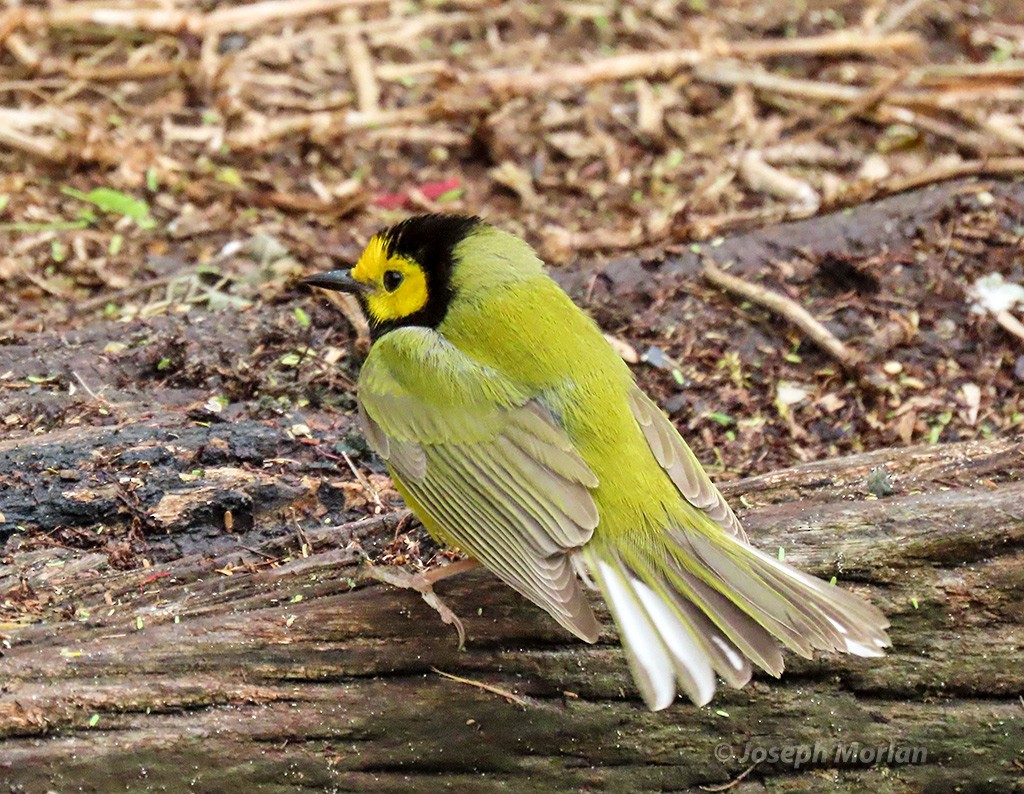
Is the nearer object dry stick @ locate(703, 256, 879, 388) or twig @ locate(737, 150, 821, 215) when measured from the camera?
dry stick @ locate(703, 256, 879, 388)

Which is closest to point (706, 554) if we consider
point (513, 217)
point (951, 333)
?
point (951, 333)

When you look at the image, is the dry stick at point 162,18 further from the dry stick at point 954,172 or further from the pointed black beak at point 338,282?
the dry stick at point 954,172

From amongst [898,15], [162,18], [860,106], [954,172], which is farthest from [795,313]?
[162,18]

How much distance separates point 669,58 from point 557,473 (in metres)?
5.27

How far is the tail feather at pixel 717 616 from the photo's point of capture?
3.16 m

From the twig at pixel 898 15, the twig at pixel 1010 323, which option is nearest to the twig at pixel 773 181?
the twig at pixel 1010 323

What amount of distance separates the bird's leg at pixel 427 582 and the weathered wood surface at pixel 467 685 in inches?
1.4

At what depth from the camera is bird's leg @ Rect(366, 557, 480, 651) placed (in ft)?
11.3

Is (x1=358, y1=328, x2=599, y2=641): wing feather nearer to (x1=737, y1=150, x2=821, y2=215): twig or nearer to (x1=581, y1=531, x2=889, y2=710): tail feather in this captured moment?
(x1=581, y1=531, x2=889, y2=710): tail feather

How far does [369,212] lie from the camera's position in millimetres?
6992

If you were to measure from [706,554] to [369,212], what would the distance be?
405cm

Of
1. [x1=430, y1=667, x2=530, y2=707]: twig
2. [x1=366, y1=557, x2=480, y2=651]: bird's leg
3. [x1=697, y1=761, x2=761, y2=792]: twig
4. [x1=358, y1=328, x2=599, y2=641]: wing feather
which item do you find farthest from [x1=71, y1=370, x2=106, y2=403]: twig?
[x1=697, y1=761, x2=761, y2=792]: twig

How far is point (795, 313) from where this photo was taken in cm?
548

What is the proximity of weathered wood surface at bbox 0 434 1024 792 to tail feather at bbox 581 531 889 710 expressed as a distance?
235mm
